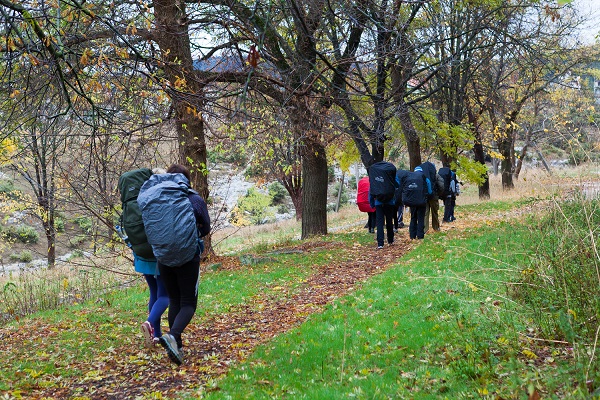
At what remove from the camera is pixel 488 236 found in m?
12.4

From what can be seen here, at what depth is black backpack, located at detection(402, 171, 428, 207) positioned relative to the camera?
13898 millimetres

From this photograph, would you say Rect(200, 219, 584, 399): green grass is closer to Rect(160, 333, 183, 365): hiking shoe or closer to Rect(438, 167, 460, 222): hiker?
Rect(160, 333, 183, 365): hiking shoe

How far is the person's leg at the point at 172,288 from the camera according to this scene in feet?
20.1

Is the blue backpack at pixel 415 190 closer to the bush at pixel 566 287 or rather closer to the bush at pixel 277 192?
the bush at pixel 566 287

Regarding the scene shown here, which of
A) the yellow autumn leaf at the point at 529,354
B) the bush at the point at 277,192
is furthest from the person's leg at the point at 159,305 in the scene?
the bush at the point at 277,192

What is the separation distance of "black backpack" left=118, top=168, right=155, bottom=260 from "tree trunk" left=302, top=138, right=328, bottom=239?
10.4 metres

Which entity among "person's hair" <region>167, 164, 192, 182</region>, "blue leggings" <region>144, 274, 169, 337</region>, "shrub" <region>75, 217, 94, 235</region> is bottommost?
"blue leggings" <region>144, 274, 169, 337</region>

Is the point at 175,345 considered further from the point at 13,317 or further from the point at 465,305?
the point at 13,317

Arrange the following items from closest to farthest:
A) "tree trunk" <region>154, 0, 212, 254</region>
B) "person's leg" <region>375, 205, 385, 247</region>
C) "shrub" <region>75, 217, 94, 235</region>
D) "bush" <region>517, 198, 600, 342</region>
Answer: "bush" <region>517, 198, 600, 342</region> → "tree trunk" <region>154, 0, 212, 254</region> → "shrub" <region>75, 217, 94, 235</region> → "person's leg" <region>375, 205, 385, 247</region>

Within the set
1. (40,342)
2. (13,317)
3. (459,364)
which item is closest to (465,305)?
(459,364)

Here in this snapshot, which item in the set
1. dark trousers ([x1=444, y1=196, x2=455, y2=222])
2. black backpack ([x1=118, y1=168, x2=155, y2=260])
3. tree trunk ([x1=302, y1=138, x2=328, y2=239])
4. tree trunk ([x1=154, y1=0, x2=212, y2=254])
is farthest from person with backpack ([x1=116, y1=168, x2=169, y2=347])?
dark trousers ([x1=444, y1=196, x2=455, y2=222])

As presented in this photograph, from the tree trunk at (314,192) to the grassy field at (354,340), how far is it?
6.86 meters

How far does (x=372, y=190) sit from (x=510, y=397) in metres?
9.64

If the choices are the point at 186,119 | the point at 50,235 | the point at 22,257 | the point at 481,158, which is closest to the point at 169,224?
the point at 186,119
